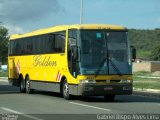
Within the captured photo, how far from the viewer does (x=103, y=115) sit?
645 inches

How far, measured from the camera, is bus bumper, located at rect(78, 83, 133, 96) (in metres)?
22.0

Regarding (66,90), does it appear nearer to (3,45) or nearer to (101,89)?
(101,89)

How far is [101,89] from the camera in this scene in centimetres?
2217

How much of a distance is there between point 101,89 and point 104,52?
1.61 meters

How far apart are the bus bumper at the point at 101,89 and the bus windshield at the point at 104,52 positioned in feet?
1.83

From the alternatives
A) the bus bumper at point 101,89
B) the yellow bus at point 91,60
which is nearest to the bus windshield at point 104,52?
the yellow bus at point 91,60

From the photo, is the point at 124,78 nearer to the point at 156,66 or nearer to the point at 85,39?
the point at 85,39

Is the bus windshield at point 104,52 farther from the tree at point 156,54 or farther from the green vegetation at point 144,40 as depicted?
the green vegetation at point 144,40

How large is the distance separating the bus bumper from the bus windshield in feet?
1.83

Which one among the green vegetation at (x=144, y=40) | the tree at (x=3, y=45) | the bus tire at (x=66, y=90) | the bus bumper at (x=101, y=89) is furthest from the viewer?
the green vegetation at (x=144, y=40)

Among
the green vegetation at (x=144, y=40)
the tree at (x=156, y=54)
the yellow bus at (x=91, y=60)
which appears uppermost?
the green vegetation at (x=144, y=40)

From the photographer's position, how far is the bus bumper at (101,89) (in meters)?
22.0

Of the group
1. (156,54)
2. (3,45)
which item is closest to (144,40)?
(156,54)

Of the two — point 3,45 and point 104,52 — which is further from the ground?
point 3,45
